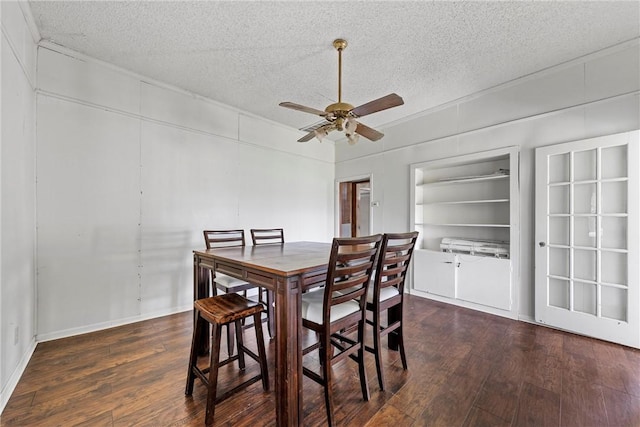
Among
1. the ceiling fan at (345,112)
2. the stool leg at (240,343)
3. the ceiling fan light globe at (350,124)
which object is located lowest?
the stool leg at (240,343)

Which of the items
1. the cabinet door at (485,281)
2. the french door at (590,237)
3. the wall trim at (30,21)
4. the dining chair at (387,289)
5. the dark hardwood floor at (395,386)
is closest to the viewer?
the dark hardwood floor at (395,386)

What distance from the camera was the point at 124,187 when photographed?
2.97 meters

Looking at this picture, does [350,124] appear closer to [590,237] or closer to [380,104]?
[380,104]

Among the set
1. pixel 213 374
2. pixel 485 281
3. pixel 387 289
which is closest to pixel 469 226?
pixel 485 281

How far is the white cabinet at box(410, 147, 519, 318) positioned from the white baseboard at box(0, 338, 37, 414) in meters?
4.16

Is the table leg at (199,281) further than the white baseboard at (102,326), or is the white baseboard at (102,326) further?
the white baseboard at (102,326)

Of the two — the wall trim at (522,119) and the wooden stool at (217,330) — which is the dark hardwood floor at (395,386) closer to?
the wooden stool at (217,330)

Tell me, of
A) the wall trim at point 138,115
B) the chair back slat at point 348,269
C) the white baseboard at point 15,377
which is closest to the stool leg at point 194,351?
the chair back slat at point 348,269

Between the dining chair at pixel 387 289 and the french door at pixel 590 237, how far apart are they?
6.37ft

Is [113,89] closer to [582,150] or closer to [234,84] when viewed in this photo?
[234,84]

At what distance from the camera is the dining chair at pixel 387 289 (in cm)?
182

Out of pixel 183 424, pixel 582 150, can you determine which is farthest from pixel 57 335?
pixel 582 150

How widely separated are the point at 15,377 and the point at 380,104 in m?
3.28

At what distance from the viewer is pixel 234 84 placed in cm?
327
